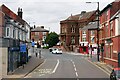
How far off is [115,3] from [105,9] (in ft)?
16.2

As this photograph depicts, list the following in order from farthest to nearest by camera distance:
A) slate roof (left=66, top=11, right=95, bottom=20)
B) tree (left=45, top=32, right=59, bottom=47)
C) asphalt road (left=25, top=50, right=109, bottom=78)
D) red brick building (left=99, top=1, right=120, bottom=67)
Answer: tree (left=45, top=32, right=59, bottom=47), slate roof (left=66, top=11, right=95, bottom=20), red brick building (left=99, top=1, right=120, bottom=67), asphalt road (left=25, top=50, right=109, bottom=78)

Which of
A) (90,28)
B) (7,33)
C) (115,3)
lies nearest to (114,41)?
(115,3)

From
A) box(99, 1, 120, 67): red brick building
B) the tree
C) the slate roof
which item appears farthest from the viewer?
the tree

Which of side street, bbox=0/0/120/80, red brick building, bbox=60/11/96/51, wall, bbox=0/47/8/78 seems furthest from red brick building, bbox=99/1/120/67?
red brick building, bbox=60/11/96/51

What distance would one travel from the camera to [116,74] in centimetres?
2138

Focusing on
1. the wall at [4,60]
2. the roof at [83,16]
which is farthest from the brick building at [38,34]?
the wall at [4,60]

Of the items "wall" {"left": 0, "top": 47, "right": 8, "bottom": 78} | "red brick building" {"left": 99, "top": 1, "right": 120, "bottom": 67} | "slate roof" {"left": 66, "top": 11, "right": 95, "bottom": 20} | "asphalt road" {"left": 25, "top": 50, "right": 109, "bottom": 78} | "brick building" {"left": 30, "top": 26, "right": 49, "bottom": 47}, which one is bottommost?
"asphalt road" {"left": 25, "top": 50, "right": 109, "bottom": 78}

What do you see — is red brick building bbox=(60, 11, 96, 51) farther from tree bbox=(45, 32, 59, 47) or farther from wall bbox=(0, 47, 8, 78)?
wall bbox=(0, 47, 8, 78)

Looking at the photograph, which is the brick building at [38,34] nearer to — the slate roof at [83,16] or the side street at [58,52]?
the slate roof at [83,16]

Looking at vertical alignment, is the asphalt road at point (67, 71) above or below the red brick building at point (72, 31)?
below

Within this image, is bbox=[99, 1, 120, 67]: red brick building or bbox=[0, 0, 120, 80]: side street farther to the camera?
bbox=[99, 1, 120, 67]: red brick building

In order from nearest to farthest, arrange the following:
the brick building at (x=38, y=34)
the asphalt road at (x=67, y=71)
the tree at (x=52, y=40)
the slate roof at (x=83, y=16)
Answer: the asphalt road at (x=67, y=71), the slate roof at (x=83, y=16), the tree at (x=52, y=40), the brick building at (x=38, y=34)

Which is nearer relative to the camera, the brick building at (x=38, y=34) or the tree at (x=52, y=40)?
the tree at (x=52, y=40)

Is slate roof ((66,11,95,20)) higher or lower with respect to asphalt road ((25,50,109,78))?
higher
